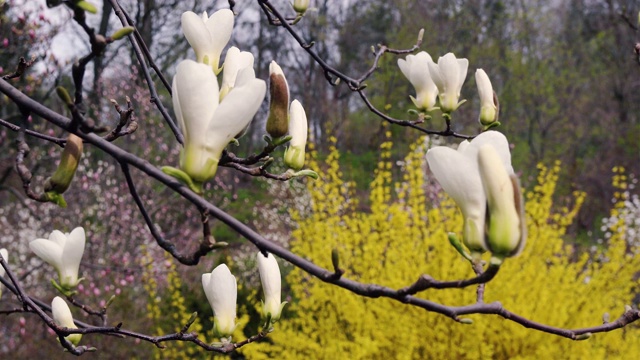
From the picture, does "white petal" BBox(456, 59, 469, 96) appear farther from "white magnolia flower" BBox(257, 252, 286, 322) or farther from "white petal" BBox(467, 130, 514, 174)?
"white petal" BBox(467, 130, 514, 174)

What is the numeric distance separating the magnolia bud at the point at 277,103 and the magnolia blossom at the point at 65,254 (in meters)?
0.83

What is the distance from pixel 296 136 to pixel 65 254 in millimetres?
754

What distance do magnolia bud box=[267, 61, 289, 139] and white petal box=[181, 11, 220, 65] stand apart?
0.28 m

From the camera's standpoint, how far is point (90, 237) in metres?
6.38

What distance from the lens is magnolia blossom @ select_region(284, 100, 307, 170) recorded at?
51.1 inches

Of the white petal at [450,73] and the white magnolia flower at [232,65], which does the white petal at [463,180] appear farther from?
the white petal at [450,73]

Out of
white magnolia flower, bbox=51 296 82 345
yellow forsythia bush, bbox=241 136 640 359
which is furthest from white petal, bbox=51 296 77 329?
yellow forsythia bush, bbox=241 136 640 359

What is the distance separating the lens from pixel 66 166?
0.91 meters

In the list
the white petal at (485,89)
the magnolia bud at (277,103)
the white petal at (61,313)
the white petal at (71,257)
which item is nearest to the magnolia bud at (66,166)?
the magnolia bud at (277,103)

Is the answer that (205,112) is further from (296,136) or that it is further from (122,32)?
(296,136)

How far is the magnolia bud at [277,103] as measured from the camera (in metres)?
1.01

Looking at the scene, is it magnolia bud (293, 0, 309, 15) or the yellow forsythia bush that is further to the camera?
the yellow forsythia bush

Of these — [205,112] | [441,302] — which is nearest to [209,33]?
[205,112]

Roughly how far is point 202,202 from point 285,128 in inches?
11.4
